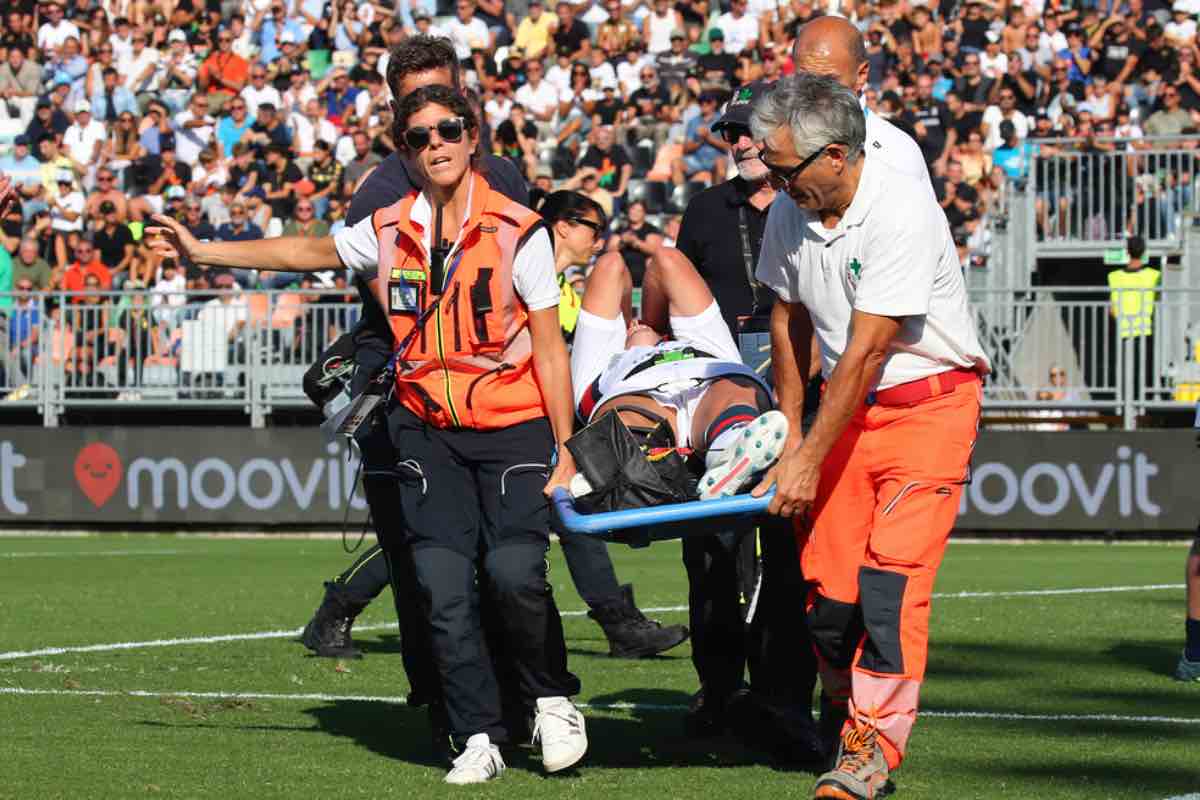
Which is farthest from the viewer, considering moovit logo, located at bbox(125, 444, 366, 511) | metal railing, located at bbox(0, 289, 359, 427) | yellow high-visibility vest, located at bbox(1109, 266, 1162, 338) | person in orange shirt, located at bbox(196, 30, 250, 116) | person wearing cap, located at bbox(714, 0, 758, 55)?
person in orange shirt, located at bbox(196, 30, 250, 116)

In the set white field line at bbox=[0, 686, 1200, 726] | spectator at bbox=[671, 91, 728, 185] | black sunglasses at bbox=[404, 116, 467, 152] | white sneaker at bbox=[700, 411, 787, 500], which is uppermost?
spectator at bbox=[671, 91, 728, 185]

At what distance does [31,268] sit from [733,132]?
1847cm

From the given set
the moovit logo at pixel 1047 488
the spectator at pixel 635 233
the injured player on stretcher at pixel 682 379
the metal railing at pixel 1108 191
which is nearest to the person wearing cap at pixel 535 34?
the spectator at pixel 635 233

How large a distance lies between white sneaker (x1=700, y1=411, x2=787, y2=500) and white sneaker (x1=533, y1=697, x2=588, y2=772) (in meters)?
0.90

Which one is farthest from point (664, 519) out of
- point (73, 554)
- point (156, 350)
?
point (156, 350)

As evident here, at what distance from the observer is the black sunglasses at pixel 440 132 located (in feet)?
21.9

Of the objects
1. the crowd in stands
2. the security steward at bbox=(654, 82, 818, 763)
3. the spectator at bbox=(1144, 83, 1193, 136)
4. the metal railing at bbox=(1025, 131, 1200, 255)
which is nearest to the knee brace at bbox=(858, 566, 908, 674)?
the security steward at bbox=(654, 82, 818, 763)

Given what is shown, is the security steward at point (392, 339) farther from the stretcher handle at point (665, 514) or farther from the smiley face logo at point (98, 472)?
the smiley face logo at point (98, 472)

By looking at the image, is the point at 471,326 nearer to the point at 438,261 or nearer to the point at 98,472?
the point at 438,261

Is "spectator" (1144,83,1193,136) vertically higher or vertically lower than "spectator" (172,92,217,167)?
lower

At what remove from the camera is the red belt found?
6289 millimetres

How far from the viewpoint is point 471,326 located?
6703 mm

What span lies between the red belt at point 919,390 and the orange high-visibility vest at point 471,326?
1224 mm

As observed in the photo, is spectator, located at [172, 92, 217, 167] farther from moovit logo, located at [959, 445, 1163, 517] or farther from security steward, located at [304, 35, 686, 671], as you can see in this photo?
security steward, located at [304, 35, 686, 671]
